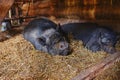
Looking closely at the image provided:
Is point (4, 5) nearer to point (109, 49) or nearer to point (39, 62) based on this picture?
point (39, 62)

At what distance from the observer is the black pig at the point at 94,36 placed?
5.34 metres

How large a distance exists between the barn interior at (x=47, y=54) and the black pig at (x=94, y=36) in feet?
0.48

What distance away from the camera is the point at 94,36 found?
18.6 ft

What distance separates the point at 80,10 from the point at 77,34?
1.08m

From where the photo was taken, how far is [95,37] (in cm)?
562

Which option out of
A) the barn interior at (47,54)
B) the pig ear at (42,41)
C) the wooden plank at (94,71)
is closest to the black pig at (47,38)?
the pig ear at (42,41)

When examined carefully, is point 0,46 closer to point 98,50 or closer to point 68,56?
point 68,56

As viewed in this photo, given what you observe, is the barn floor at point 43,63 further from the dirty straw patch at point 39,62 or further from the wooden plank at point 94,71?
the wooden plank at point 94,71

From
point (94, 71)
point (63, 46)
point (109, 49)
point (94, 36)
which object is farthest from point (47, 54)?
point (94, 71)

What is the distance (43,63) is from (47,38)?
0.95m

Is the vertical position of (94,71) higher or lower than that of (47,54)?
higher

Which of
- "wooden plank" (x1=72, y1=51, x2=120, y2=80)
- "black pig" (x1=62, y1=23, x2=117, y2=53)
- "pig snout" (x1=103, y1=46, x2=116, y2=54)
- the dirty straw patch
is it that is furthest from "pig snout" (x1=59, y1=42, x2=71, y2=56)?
"wooden plank" (x1=72, y1=51, x2=120, y2=80)

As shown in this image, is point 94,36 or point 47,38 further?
point 94,36

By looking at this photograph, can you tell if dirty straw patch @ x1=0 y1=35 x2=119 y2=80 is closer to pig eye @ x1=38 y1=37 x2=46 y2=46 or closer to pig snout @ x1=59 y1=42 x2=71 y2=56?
pig snout @ x1=59 y1=42 x2=71 y2=56
